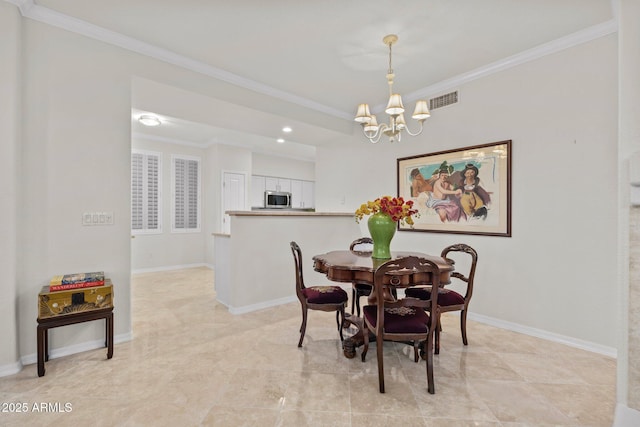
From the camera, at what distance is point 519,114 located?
116 inches

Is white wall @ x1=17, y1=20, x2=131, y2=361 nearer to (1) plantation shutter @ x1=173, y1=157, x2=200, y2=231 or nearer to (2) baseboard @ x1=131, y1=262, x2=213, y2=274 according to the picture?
(2) baseboard @ x1=131, y1=262, x2=213, y2=274

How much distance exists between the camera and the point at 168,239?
598 cm

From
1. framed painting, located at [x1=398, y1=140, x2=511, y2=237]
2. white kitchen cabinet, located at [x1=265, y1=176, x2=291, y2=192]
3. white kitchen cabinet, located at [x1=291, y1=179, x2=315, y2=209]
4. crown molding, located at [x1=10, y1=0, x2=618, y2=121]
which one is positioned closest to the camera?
crown molding, located at [x1=10, y1=0, x2=618, y2=121]

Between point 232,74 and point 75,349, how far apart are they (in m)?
2.97

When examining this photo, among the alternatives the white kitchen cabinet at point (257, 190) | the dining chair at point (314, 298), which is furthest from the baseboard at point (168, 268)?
the dining chair at point (314, 298)

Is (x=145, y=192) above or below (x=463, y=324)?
above

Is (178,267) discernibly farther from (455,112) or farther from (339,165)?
(455,112)

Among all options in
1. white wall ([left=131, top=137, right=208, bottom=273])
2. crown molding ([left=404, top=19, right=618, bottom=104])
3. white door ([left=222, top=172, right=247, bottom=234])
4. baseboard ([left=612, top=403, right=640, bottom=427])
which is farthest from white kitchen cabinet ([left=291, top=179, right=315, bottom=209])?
baseboard ([left=612, top=403, right=640, bottom=427])

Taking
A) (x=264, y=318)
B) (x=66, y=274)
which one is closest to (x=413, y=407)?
(x=264, y=318)

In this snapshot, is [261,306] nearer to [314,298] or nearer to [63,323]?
[314,298]

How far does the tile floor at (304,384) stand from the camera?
1.69 meters

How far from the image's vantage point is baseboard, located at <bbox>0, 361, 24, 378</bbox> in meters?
2.08

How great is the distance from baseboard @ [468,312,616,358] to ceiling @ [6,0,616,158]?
8.52 feet

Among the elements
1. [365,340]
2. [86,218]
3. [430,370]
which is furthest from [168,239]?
[430,370]
